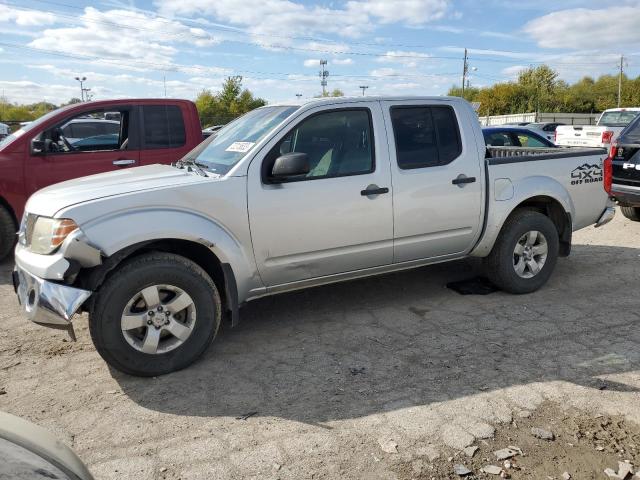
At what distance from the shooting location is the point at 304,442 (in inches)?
118

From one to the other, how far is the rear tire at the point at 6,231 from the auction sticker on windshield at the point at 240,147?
376 centimetres

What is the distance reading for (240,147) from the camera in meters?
4.29

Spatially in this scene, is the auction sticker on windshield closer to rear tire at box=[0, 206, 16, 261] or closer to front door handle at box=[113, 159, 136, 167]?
front door handle at box=[113, 159, 136, 167]

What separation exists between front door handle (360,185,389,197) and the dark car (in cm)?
580

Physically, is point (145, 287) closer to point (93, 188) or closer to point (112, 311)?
point (112, 311)

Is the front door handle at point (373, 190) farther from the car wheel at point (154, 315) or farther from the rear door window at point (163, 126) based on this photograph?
the rear door window at point (163, 126)

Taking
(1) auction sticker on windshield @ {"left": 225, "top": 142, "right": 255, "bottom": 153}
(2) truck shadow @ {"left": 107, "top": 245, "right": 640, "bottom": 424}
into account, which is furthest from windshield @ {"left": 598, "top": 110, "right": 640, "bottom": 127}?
(1) auction sticker on windshield @ {"left": 225, "top": 142, "right": 255, "bottom": 153}

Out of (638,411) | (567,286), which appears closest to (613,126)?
(567,286)

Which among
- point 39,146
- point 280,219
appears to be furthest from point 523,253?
point 39,146

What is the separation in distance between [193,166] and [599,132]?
12.9 metres

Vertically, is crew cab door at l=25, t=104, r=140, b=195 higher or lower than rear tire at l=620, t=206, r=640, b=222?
higher

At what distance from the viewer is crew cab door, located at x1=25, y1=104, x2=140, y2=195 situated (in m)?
6.68

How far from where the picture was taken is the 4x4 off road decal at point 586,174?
18.0ft

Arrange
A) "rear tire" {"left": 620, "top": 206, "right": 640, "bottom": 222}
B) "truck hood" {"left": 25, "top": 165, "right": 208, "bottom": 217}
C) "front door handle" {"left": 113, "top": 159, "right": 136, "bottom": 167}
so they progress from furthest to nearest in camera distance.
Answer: "rear tire" {"left": 620, "top": 206, "right": 640, "bottom": 222} < "front door handle" {"left": 113, "top": 159, "right": 136, "bottom": 167} < "truck hood" {"left": 25, "top": 165, "right": 208, "bottom": 217}
